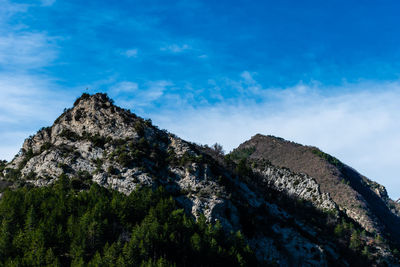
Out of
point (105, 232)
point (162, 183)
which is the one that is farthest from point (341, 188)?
point (105, 232)

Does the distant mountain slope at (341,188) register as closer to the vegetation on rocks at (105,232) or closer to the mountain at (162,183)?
the mountain at (162,183)

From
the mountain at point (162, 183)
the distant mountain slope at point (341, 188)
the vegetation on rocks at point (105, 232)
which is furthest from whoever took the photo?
the distant mountain slope at point (341, 188)

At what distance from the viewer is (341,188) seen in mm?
Answer: 152250

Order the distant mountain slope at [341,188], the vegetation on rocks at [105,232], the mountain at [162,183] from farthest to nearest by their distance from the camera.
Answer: the distant mountain slope at [341,188] → the mountain at [162,183] → the vegetation on rocks at [105,232]

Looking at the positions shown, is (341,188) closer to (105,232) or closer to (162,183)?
(162,183)

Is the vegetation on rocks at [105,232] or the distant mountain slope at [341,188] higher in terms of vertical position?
the distant mountain slope at [341,188]

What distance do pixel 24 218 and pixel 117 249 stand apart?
17.3 meters

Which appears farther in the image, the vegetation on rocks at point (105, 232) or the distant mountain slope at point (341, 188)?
the distant mountain slope at point (341, 188)

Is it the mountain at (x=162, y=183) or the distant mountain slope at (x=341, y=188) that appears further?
the distant mountain slope at (x=341, y=188)

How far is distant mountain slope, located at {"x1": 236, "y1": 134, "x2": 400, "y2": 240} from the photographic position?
134 meters

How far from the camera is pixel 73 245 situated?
50500 mm

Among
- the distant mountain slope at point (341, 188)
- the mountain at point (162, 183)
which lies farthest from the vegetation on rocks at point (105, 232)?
the distant mountain slope at point (341, 188)

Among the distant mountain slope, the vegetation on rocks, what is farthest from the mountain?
the distant mountain slope

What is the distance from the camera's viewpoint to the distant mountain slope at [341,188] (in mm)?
134000
